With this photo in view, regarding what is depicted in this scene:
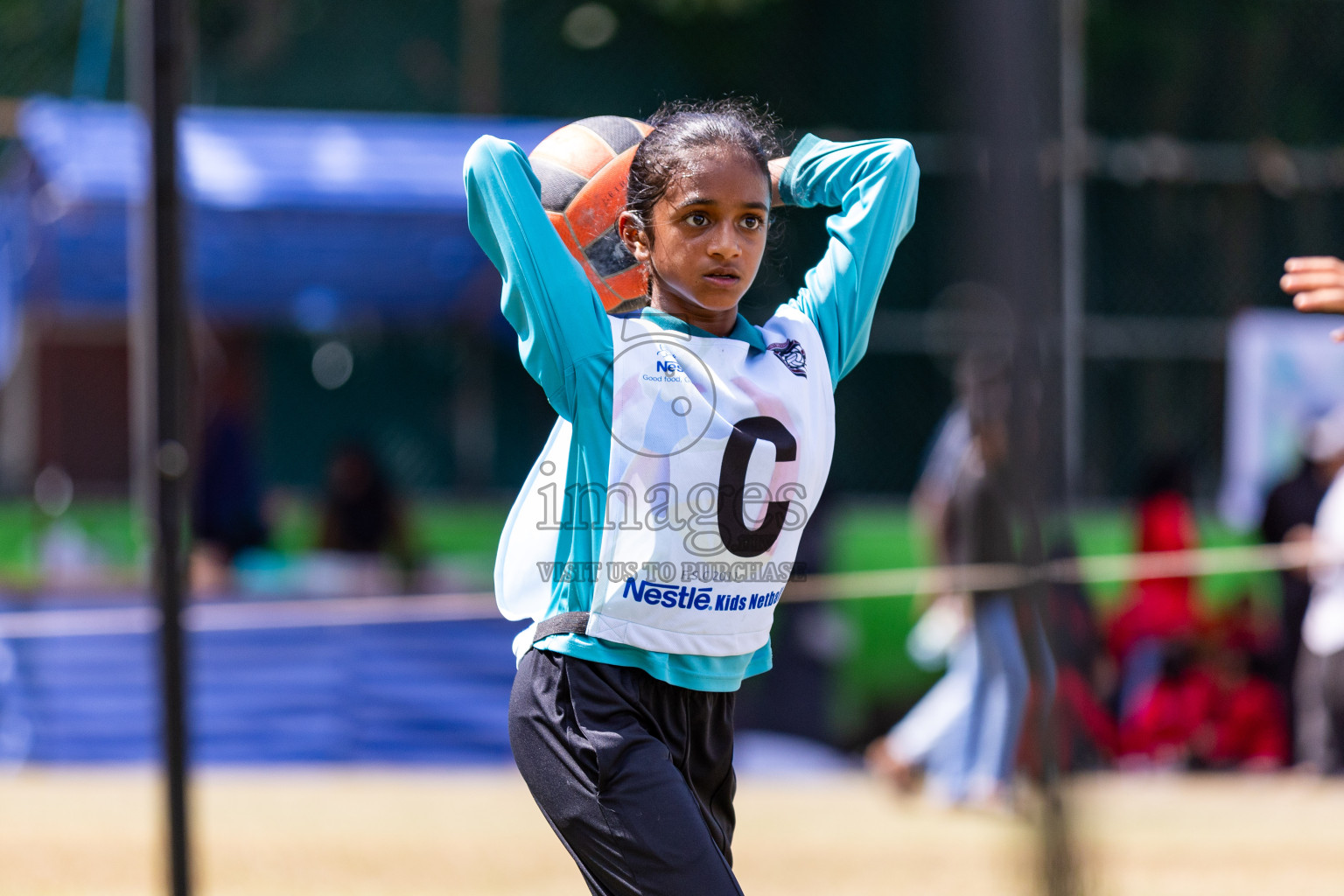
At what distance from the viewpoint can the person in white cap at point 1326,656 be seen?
23.5 feet

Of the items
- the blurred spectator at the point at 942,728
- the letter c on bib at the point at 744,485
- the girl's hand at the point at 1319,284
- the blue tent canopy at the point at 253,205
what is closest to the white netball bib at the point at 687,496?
the letter c on bib at the point at 744,485

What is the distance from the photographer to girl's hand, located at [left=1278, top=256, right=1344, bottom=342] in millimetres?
2525

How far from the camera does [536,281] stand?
225 centimetres

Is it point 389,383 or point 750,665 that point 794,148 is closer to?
point 750,665

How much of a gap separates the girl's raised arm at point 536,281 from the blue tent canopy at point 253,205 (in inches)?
215

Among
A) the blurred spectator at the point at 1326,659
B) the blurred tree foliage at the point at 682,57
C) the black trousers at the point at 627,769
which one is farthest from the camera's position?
the blurred tree foliage at the point at 682,57

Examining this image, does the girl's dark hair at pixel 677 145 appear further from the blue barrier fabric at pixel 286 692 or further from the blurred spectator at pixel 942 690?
the blue barrier fabric at pixel 286 692

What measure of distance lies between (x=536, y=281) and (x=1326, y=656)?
5.96 meters

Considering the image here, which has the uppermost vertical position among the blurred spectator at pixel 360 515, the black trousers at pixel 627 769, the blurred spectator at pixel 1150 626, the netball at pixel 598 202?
the netball at pixel 598 202

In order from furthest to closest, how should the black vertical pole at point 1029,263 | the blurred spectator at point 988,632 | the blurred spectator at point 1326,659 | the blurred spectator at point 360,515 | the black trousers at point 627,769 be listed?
the blurred spectator at point 360,515, the blurred spectator at point 1326,659, the blurred spectator at point 988,632, the black vertical pole at point 1029,263, the black trousers at point 627,769

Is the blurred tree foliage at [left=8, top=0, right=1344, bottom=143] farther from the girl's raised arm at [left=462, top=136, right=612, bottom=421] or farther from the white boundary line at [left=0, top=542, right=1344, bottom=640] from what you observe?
the girl's raised arm at [left=462, top=136, right=612, bottom=421]

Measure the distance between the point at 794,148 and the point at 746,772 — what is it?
17.8 feet

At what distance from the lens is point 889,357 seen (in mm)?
10391

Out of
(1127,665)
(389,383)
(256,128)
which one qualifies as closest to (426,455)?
(389,383)
